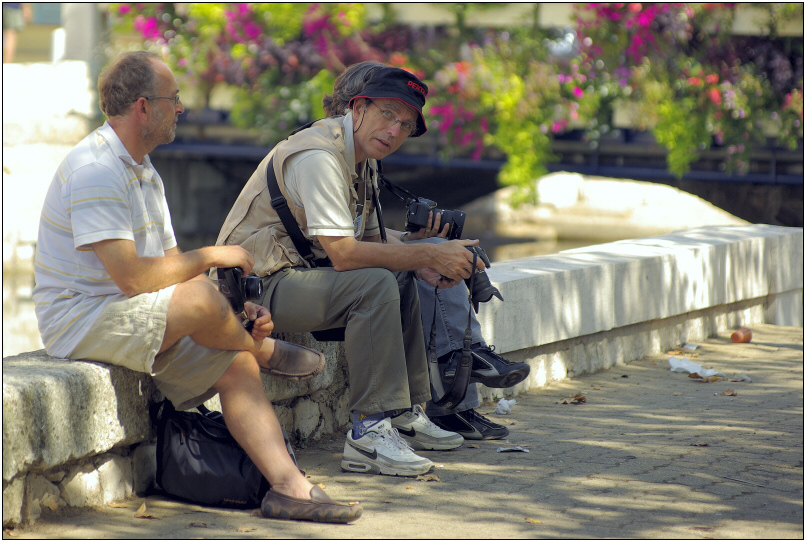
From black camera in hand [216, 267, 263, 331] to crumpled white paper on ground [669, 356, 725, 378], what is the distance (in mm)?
2926

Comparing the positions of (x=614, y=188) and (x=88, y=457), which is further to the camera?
(x=614, y=188)

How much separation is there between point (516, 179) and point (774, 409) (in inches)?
263

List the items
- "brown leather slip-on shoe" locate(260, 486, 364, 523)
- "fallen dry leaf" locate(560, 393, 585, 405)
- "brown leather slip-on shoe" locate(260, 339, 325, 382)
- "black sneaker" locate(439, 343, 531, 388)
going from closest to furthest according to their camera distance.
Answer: "brown leather slip-on shoe" locate(260, 486, 364, 523)
"brown leather slip-on shoe" locate(260, 339, 325, 382)
"black sneaker" locate(439, 343, 531, 388)
"fallen dry leaf" locate(560, 393, 585, 405)

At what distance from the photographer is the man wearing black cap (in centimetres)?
322

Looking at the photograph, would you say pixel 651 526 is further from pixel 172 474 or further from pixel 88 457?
pixel 88 457

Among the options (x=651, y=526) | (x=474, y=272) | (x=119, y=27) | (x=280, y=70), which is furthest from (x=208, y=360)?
(x=119, y=27)

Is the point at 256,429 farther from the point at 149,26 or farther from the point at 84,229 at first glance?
the point at 149,26

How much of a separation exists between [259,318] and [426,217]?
1.00 meters

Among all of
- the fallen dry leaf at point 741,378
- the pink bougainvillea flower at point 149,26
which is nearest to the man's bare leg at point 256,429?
the fallen dry leaf at point 741,378

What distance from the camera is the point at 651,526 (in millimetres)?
2805

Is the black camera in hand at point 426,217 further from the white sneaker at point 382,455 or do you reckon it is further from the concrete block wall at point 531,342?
the white sneaker at point 382,455

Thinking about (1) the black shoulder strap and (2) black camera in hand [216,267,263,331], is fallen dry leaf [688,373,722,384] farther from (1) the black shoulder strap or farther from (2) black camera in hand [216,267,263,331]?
(2) black camera in hand [216,267,263,331]

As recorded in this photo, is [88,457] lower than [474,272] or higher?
lower

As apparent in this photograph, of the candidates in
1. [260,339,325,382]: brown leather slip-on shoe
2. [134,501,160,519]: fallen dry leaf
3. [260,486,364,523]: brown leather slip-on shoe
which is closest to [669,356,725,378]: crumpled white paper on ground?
[260,339,325,382]: brown leather slip-on shoe
